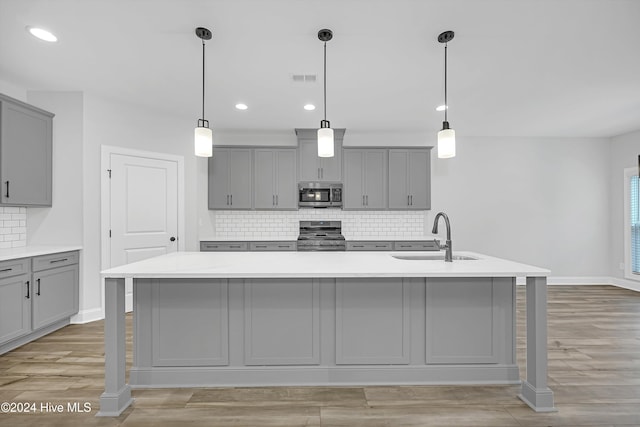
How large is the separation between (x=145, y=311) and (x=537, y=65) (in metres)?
4.06

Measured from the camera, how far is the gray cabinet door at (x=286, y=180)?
17.0ft

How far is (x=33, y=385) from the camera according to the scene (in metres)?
2.42

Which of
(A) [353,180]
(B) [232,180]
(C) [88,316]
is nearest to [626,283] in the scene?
(A) [353,180]

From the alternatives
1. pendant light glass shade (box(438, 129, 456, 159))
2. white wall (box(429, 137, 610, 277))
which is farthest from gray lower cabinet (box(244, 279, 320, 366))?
white wall (box(429, 137, 610, 277))

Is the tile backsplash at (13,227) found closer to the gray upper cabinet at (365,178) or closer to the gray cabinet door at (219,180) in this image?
the gray cabinet door at (219,180)

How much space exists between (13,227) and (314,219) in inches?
152

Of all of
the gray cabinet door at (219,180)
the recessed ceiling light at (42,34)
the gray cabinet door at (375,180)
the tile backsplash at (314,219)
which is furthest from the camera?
the tile backsplash at (314,219)

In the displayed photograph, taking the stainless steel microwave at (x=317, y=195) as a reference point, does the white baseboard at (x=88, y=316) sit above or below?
below

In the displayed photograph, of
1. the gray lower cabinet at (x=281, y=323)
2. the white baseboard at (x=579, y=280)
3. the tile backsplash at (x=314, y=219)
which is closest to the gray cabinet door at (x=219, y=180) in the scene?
the tile backsplash at (x=314, y=219)

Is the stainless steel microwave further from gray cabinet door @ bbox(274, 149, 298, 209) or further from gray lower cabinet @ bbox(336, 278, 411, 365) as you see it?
gray lower cabinet @ bbox(336, 278, 411, 365)

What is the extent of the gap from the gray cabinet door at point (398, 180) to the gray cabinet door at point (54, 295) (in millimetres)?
4390

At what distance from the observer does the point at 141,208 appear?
4.30 m

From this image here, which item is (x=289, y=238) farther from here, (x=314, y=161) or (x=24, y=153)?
(x=24, y=153)

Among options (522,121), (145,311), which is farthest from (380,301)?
(522,121)
